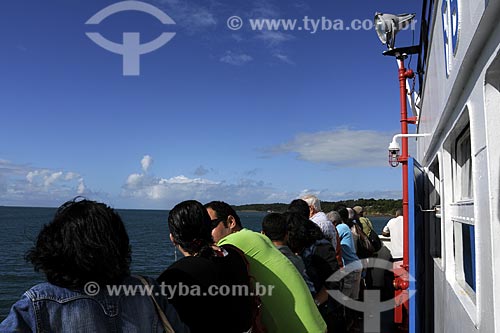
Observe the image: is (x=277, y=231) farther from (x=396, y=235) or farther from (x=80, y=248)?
(x=396, y=235)

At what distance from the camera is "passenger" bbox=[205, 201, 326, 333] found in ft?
8.67

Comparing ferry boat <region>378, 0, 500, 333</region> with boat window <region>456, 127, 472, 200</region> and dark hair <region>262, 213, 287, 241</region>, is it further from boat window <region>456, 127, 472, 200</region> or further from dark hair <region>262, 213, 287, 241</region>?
dark hair <region>262, 213, 287, 241</region>

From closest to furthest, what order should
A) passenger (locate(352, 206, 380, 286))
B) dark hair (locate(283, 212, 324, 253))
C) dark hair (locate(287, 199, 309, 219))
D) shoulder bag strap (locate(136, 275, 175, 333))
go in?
shoulder bag strap (locate(136, 275, 175, 333)), dark hair (locate(283, 212, 324, 253)), dark hair (locate(287, 199, 309, 219)), passenger (locate(352, 206, 380, 286))

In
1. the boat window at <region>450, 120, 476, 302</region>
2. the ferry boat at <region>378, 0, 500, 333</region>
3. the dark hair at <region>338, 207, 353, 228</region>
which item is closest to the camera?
the ferry boat at <region>378, 0, 500, 333</region>

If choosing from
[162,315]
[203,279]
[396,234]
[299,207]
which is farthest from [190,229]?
[396,234]

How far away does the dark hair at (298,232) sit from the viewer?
12.1 feet

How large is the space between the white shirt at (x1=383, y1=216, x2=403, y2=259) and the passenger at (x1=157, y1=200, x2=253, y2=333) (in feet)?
17.5

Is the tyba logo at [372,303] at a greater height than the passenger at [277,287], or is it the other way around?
the passenger at [277,287]

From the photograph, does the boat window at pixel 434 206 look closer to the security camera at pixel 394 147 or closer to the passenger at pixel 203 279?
the security camera at pixel 394 147

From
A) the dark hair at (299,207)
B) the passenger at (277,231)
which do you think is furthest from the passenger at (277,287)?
the dark hair at (299,207)

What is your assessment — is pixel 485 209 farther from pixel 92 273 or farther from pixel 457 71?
pixel 92 273

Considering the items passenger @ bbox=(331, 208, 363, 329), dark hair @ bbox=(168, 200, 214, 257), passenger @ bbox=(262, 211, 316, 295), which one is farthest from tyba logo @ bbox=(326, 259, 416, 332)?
dark hair @ bbox=(168, 200, 214, 257)

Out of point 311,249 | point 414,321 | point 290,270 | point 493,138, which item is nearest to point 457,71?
point 493,138

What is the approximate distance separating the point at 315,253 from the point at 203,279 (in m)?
1.89
